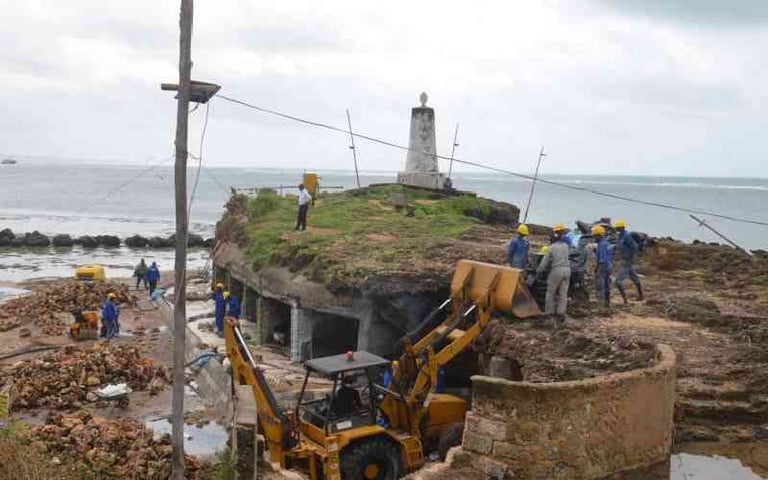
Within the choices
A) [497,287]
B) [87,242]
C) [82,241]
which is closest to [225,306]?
[497,287]

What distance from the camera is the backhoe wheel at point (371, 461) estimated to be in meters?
9.91

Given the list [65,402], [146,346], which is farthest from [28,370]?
[146,346]

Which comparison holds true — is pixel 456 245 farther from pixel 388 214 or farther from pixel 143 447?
pixel 143 447

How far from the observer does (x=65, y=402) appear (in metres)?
15.8

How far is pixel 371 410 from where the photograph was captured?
34.0 ft

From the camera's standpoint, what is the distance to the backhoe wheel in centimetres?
991

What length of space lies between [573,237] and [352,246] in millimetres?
6085

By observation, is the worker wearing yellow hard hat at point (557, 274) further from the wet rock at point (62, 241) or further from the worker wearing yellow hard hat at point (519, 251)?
the wet rock at point (62, 241)

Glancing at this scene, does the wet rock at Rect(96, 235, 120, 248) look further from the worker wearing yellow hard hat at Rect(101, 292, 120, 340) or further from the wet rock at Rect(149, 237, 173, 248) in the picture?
the worker wearing yellow hard hat at Rect(101, 292, 120, 340)

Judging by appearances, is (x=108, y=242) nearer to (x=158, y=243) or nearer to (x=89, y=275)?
(x=158, y=243)

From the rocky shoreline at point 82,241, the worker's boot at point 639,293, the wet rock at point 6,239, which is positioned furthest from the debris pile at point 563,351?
the wet rock at point 6,239

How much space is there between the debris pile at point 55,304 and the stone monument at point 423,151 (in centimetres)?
1252

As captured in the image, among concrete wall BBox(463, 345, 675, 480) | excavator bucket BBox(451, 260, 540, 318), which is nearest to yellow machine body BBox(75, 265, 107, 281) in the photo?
excavator bucket BBox(451, 260, 540, 318)

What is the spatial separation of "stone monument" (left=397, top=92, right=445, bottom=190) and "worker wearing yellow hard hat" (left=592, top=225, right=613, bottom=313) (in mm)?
17420
